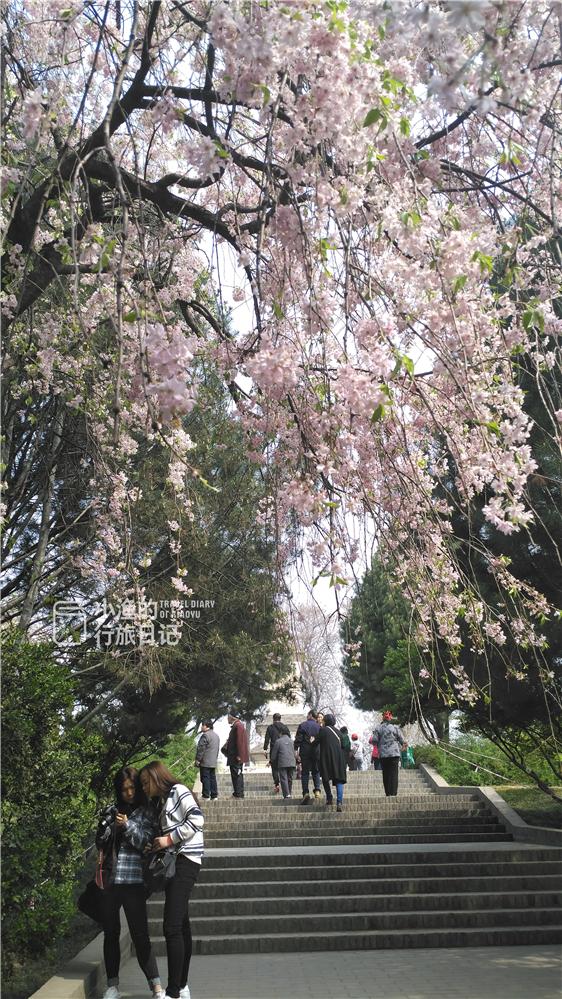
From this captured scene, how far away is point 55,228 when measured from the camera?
299 inches

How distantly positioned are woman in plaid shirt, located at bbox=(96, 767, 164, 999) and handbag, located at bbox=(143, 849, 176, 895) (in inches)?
2.3

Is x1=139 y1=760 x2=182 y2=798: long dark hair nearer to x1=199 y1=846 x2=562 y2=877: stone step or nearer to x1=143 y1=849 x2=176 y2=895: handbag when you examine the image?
x1=143 y1=849 x2=176 y2=895: handbag

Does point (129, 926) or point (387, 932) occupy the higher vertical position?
point (129, 926)

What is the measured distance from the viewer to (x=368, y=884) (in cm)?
1063

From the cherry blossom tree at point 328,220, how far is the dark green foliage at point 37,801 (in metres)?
2.03

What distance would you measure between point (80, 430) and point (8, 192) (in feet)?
19.4

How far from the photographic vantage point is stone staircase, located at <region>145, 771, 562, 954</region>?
358 inches

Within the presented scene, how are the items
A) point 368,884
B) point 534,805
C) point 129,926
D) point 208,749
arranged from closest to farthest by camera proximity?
point 129,926 → point 368,884 → point 534,805 → point 208,749

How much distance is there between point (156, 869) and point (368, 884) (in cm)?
454

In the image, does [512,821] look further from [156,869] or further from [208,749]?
[156,869]

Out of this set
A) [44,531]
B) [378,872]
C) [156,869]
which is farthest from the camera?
[44,531]

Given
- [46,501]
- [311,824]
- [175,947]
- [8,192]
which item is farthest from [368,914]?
[8,192]

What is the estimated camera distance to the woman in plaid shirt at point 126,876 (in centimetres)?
679

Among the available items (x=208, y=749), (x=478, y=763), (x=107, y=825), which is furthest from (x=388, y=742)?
(x=107, y=825)
